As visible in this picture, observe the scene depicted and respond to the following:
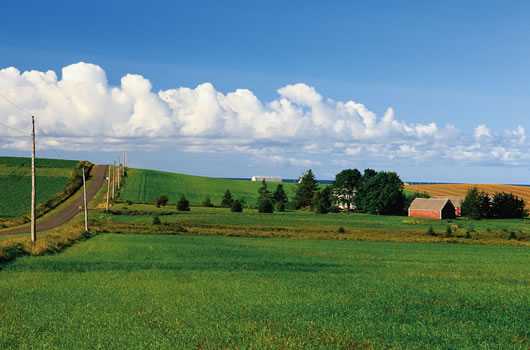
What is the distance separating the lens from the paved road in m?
72.8

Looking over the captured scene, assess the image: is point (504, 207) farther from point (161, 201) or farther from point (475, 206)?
point (161, 201)

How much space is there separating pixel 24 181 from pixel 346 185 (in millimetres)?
92742

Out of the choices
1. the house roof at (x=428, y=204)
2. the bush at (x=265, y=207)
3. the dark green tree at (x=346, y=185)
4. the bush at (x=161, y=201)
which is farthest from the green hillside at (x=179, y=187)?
the house roof at (x=428, y=204)

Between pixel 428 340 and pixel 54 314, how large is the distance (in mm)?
11814

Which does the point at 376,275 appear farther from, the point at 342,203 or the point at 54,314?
the point at 342,203

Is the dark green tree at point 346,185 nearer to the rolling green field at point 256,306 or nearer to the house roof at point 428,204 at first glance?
the house roof at point 428,204

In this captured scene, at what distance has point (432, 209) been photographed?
114250mm

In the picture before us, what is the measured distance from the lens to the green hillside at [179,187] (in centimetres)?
13075

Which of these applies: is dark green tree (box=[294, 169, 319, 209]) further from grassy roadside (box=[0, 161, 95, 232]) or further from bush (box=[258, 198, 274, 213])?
grassy roadside (box=[0, 161, 95, 232])

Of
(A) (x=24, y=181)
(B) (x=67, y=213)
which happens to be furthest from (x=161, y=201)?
(A) (x=24, y=181)

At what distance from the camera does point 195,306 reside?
16484mm

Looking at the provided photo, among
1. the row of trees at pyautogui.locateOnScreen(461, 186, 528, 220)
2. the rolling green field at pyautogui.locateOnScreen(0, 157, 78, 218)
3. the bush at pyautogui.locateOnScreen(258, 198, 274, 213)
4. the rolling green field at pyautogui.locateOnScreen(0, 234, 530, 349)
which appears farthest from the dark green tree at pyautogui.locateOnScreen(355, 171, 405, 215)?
the rolling green field at pyautogui.locateOnScreen(0, 234, 530, 349)

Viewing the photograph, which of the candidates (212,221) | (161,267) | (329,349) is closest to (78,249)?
(161,267)

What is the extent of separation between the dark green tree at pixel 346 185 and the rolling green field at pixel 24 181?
79.1 meters
